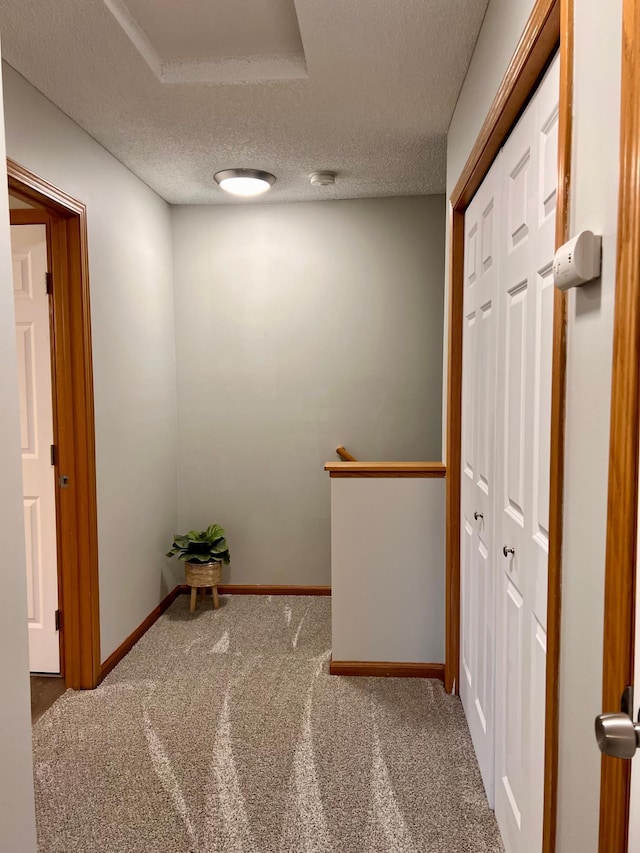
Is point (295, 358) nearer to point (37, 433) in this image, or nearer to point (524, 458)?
point (37, 433)

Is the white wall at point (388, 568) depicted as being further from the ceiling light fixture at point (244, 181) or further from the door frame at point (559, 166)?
the ceiling light fixture at point (244, 181)

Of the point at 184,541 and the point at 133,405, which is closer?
the point at 133,405

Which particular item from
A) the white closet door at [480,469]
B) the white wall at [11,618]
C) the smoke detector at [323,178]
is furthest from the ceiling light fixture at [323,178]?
Answer: the white wall at [11,618]

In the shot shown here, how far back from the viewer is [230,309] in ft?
12.2

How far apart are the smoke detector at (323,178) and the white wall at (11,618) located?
2.05 m

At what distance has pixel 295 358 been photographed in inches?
145

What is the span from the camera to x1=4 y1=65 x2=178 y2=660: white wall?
2320 mm

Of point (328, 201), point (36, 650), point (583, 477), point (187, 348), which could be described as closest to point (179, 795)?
point (36, 650)

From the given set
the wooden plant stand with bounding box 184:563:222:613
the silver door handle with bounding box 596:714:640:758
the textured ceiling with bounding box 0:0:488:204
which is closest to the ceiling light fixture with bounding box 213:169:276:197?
the textured ceiling with bounding box 0:0:488:204

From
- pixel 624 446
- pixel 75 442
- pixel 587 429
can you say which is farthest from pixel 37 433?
pixel 624 446

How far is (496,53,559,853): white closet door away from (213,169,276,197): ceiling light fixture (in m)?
1.81

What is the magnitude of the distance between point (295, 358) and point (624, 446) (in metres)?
3.04

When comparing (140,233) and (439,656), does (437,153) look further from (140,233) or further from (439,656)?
(439,656)

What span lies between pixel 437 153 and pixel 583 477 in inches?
94.1
